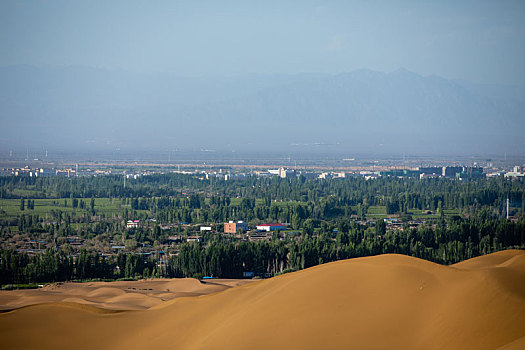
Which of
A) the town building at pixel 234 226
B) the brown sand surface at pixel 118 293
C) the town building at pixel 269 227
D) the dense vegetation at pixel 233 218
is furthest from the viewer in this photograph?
the town building at pixel 269 227

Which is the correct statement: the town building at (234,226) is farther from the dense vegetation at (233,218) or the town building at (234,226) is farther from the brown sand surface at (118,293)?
the brown sand surface at (118,293)

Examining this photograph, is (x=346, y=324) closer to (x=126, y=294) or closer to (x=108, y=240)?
(x=126, y=294)

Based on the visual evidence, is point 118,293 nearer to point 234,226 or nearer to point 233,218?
point 234,226

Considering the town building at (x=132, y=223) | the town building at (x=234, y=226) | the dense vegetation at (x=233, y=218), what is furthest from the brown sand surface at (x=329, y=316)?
the town building at (x=132, y=223)

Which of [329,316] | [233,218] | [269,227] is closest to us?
[329,316]

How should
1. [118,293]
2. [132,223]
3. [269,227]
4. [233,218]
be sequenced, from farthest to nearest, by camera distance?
[233,218] < [132,223] < [269,227] < [118,293]

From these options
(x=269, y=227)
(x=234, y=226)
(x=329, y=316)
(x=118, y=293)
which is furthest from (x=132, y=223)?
(x=329, y=316)

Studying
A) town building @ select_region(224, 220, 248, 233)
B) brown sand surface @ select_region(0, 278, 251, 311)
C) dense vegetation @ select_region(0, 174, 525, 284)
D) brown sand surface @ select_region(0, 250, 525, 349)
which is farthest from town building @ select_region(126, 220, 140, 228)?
brown sand surface @ select_region(0, 250, 525, 349)
